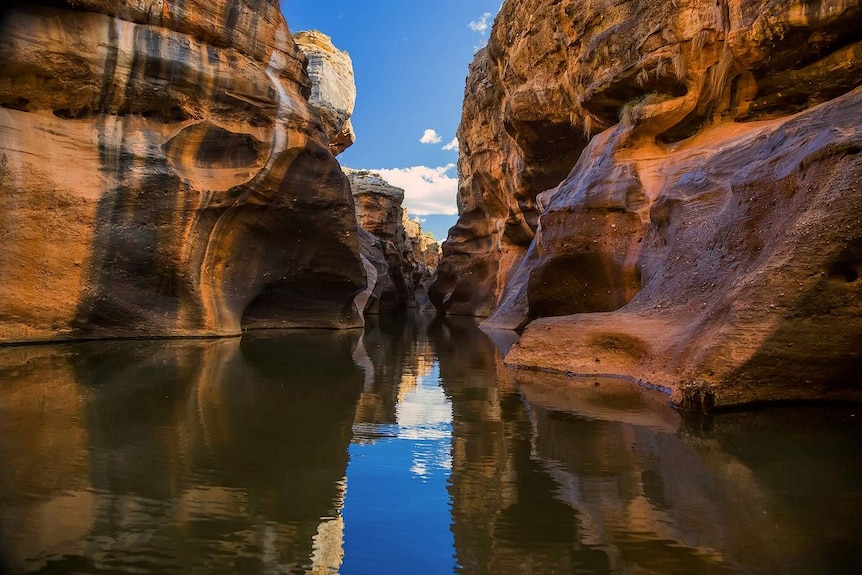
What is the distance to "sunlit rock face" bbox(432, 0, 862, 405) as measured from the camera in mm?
5023

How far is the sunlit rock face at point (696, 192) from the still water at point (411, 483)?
2.76 feet

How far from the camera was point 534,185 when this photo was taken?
21500 mm

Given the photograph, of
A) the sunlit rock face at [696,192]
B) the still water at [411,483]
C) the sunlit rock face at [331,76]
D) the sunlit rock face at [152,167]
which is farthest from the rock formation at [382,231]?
the still water at [411,483]

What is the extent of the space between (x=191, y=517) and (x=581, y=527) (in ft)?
5.99

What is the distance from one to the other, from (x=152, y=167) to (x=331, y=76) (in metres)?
30.8

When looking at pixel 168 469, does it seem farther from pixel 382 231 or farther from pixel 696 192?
pixel 382 231

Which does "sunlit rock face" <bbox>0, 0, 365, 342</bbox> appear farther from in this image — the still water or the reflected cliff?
the still water

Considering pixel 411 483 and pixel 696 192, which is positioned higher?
pixel 696 192

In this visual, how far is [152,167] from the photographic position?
10.8 metres

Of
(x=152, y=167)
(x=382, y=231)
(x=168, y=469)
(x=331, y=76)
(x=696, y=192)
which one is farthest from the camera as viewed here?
(x=331, y=76)

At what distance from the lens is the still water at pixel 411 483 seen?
7.49ft

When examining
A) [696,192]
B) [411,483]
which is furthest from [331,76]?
[411,483]

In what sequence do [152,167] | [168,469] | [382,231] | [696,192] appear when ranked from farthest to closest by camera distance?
[382,231] < [152,167] < [696,192] < [168,469]

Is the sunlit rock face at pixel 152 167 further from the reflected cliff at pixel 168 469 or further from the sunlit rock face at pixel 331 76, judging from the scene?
the sunlit rock face at pixel 331 76
